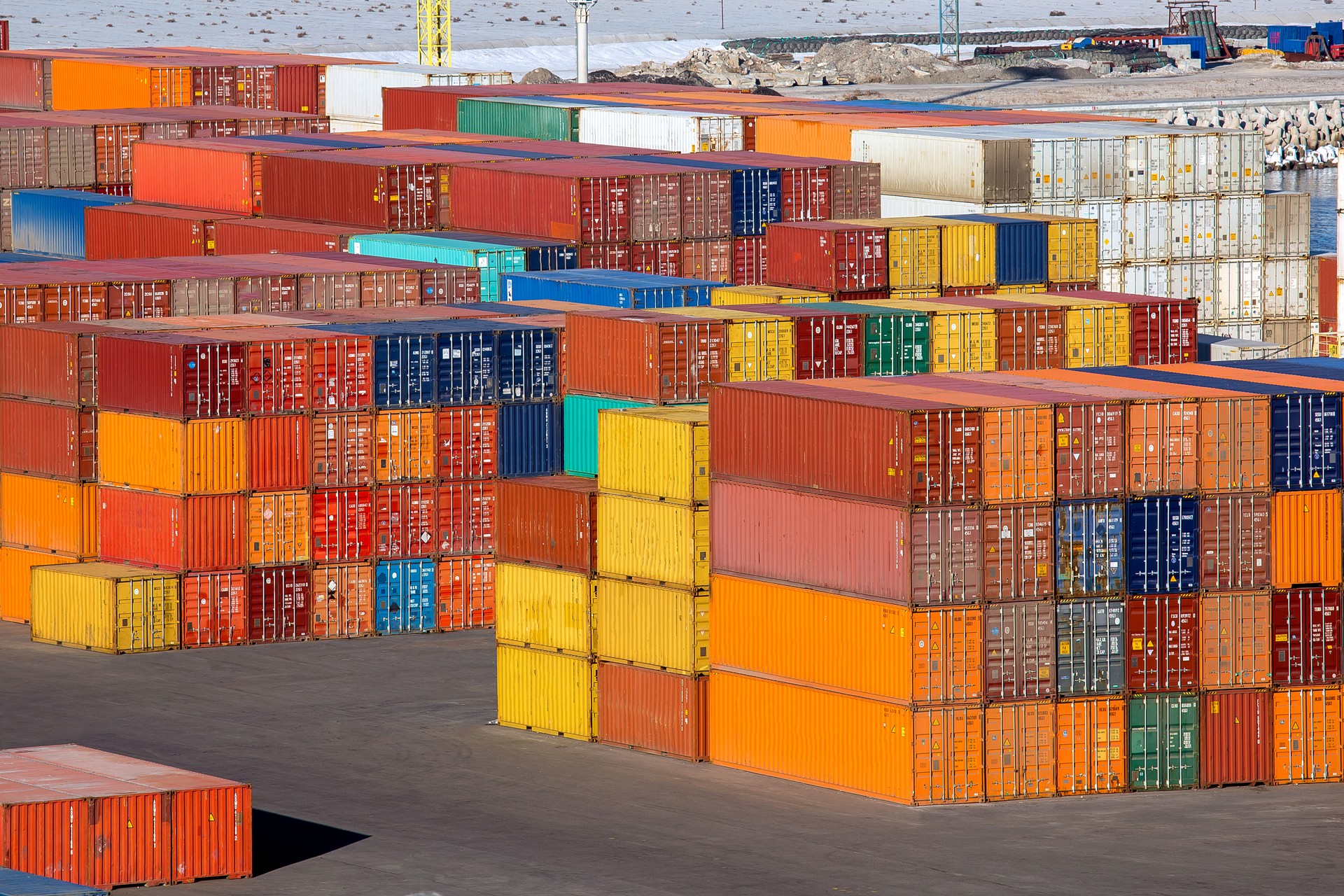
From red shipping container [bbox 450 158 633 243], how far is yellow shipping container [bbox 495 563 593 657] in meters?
21.3

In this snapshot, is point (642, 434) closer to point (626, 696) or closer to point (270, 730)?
point (626, 696)

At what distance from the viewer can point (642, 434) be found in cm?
4500

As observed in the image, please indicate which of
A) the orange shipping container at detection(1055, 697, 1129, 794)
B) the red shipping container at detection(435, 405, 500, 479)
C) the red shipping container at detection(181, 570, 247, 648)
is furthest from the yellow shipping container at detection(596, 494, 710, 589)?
the red shipping container at detection(181, 570, 247, 648)

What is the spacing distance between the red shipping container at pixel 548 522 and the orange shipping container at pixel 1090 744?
8838 mm

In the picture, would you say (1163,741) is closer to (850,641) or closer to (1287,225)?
(850,641)

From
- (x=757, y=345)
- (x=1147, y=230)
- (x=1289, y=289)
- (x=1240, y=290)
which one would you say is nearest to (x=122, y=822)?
(x=757, y=345)

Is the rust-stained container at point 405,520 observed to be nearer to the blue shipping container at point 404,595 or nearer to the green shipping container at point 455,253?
the blue shipping container at point 404,595

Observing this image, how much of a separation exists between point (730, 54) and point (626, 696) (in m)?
151

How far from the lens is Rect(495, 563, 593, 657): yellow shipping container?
46.1m

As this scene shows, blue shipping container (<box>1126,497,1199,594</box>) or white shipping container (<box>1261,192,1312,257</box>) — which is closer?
blue shipping container (<box>1126,497,1199,594</box>)

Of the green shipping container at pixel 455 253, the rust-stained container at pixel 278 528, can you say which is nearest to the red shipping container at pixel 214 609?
the rust-stained container at pixel 278 528

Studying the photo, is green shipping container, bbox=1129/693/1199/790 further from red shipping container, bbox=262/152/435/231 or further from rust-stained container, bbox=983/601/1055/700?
red shipping container, bbox=262/152/435/231

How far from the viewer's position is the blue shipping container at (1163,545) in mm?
41750

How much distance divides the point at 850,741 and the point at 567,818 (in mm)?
4567
